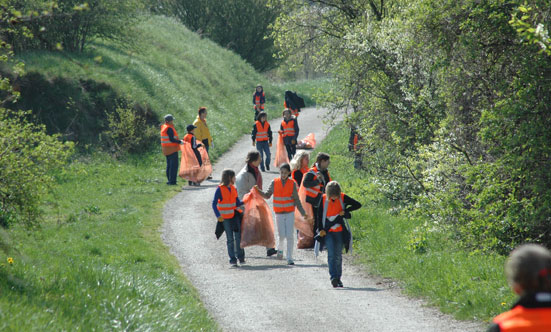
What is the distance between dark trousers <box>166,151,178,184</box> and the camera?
19.0 metres

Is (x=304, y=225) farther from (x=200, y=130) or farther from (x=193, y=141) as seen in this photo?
(x=200, y=130)

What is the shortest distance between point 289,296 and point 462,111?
16.6 ft

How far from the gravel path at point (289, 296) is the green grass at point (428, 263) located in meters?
0.28

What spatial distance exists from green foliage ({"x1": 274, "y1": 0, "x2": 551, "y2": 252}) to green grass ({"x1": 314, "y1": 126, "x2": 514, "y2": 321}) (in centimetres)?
40

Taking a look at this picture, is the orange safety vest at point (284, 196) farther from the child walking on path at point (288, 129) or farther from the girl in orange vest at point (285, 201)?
the child walking on path at point (288, 129)

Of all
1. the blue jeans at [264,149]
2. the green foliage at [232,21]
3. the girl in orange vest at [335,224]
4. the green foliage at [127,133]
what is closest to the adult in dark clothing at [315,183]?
the girl in orange vest at [335,224]

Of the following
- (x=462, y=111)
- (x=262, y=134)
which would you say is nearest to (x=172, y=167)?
(x=262, y=134)

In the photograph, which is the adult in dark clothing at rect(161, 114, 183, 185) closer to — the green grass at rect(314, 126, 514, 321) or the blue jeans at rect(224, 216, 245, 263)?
the green grass at rect(314, 126, 514, 321)

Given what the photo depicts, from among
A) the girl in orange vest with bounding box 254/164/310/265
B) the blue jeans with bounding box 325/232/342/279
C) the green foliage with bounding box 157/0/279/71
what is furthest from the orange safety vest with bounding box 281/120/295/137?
the green foliage with bounding box 157/0/279/71

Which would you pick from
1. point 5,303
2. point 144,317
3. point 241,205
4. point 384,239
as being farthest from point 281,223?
point 5,303

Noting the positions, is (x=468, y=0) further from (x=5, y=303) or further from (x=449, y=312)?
(x=5, y=303)

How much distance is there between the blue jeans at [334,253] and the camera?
9938 millimetres

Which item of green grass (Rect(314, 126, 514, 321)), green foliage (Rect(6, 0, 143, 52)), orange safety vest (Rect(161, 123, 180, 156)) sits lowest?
green grass (Rect(314, 126, 514, 321))

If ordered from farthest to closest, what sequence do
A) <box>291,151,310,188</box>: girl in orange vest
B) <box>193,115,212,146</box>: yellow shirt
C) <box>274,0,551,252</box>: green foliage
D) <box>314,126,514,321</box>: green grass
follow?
1. <box>193,115,212,146</box>: yellow shirt
2. <box>291,151,310,188</box>: girl in orange vest
3. <box>274,0,551,252</box>: green foliage
4. <box>314,126,514,321</box>: green grass
